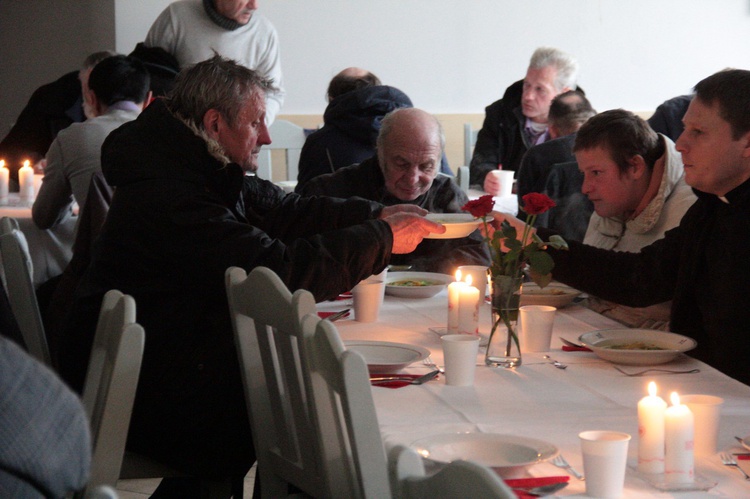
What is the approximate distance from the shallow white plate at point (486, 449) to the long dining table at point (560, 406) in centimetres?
2

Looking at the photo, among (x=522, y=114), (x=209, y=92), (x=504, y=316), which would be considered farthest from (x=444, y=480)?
(x=522, y=114)

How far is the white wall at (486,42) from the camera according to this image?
6816mm

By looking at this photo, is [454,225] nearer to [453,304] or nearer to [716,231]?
[453,304]

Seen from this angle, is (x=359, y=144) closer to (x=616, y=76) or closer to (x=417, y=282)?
(x=417, y=282)

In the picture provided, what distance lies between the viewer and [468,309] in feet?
7.07

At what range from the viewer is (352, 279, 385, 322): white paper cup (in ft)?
8.11

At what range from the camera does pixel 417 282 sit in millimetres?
2928

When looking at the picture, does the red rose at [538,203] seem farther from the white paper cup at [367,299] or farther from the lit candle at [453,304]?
the white paper cup at [367,299]

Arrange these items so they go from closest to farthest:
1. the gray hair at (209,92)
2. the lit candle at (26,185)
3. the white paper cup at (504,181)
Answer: the gray hair at (209,92)
the lit candle at (26,185)
the white paper cup at (504,181)

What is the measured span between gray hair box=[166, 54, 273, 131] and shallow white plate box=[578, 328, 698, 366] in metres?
1.02

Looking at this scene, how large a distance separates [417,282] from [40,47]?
5148 mm

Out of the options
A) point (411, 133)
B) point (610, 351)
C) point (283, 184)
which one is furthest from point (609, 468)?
Result: point (283, 184)

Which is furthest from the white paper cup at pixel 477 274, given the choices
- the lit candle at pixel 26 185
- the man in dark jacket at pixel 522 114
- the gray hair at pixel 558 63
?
the gray hair at pixel 558 63

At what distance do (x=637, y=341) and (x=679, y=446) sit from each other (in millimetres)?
835
